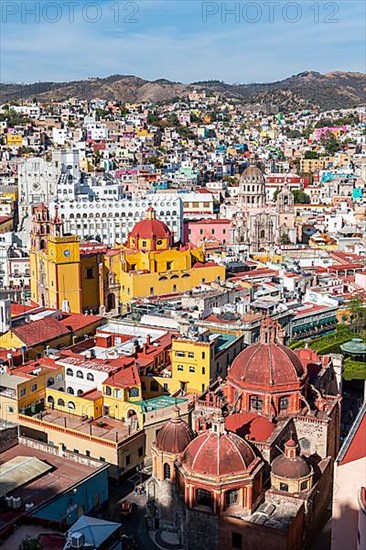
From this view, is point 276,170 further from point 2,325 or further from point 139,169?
point 2,325

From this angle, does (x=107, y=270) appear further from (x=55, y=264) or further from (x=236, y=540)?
(x=236, y=540)

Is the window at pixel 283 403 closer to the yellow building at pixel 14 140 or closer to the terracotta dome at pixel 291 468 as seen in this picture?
the terracotta dome at pixel 291 468

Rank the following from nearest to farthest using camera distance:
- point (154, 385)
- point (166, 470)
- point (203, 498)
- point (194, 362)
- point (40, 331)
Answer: point (203, 498)
point (166, 470)
point (194, 362)
point (154, 385)
point (40, 331)

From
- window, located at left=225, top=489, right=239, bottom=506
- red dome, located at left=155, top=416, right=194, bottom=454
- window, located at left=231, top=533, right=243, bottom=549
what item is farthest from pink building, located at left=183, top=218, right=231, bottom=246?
window, located at left=231, top=533, right=243, bottom=549

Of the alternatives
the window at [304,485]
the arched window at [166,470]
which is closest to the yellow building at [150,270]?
the arched window at [166,470]

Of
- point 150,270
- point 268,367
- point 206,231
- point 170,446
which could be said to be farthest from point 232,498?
point 206,231

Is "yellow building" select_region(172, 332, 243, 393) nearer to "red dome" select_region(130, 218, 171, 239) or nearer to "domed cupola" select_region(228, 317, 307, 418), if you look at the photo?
"domed cupola" select_region(228, 317, 307, 418)

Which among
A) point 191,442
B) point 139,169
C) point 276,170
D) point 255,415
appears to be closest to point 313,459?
point 255,415
